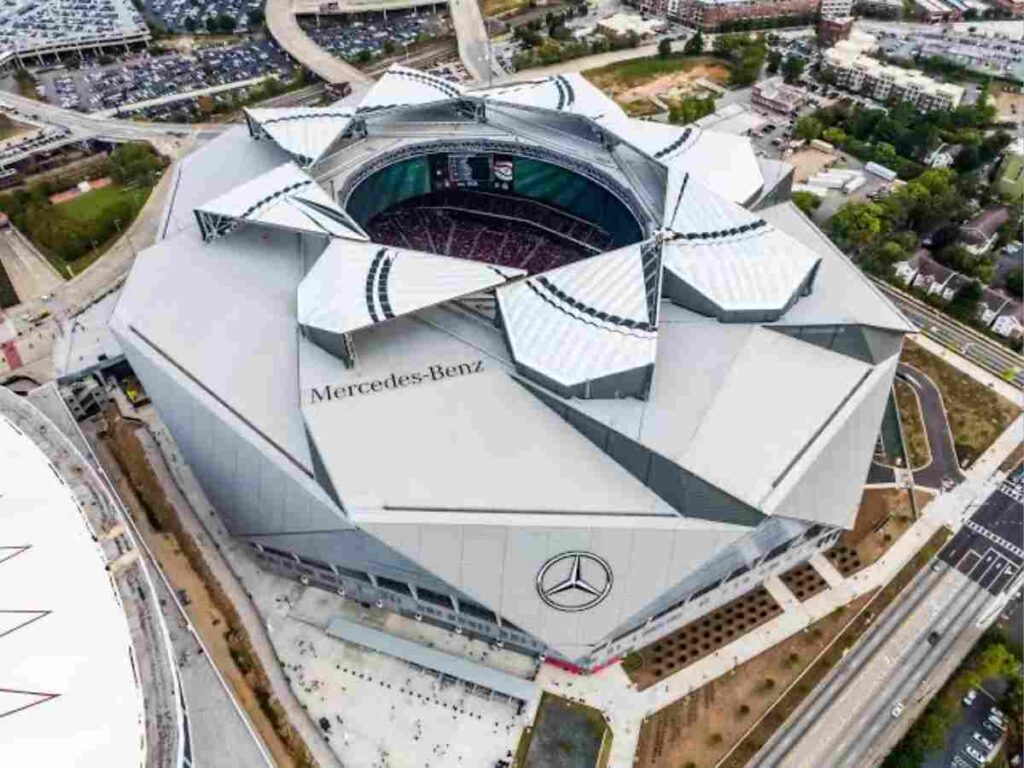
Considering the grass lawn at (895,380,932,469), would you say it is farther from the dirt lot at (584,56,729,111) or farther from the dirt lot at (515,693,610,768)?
the dirt lot at (584,56,729,111)

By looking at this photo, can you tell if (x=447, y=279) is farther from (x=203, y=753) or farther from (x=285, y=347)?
(x=203, y=753)

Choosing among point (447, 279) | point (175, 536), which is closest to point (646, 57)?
point (447, 279)

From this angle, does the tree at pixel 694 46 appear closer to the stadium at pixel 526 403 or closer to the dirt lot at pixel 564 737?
the stadium at pixel 526 403

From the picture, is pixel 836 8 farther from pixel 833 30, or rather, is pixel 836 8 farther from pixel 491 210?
pixel 491 210

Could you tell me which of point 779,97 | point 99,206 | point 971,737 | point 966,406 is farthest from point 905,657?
point 99,206

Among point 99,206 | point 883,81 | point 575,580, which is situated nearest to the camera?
point 575,580

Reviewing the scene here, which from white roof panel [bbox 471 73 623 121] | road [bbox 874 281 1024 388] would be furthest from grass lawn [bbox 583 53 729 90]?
road [bbox 874 281 1024 388]

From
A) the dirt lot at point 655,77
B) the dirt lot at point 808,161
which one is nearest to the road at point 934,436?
the dirt lot at point 808,161
